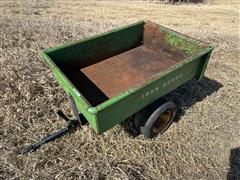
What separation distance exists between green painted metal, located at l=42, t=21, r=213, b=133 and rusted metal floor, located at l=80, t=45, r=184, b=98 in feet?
0.47

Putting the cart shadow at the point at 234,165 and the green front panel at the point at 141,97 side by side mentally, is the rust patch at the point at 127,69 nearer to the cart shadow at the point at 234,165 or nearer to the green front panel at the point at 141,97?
the green front panel at the point at 141,97

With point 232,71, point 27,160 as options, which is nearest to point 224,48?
point 232,71

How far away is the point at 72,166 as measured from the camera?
116 inches

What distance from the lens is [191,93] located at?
165 inches

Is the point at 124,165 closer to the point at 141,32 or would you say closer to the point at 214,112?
the point at 214,112

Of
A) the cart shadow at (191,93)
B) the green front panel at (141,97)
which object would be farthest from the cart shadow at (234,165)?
the green front panel at (141,97)

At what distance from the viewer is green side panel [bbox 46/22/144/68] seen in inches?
130

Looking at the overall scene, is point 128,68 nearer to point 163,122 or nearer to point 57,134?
point 163,122

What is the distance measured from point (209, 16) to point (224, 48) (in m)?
3.96

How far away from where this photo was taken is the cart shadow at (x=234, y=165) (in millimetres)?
3020

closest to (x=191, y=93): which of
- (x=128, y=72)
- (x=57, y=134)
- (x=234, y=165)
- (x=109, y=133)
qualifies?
(x=128, y=72)

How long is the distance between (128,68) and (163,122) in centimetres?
118

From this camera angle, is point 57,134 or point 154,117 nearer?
point 154,117

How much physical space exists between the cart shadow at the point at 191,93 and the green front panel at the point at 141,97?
0.93 metres
